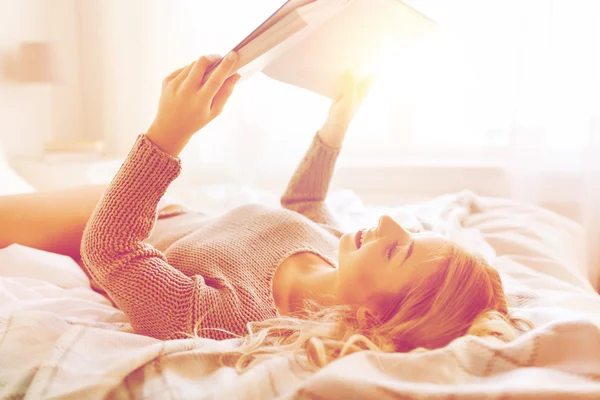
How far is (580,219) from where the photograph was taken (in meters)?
2.08

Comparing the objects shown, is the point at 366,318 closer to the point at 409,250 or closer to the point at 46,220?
the point at 409,250

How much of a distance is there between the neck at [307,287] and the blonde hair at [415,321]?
0.07 meters

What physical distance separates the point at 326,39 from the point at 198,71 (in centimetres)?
30

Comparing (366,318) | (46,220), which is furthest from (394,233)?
(46,220)

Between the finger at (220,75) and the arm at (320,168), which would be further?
the arm at (320,168)

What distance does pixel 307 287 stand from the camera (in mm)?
1006

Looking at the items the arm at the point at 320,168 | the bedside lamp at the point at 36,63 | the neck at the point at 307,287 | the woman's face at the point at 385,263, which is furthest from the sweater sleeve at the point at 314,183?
the bedside lamp at the point at 36,63

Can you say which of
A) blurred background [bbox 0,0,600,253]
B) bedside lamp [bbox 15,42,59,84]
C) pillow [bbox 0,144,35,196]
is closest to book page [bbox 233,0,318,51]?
pillow [bbox 0,144,35,196]

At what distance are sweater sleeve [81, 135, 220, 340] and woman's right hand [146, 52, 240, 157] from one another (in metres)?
0.02

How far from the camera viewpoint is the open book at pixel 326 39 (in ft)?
2.44

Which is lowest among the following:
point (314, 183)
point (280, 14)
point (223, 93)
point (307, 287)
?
point (307, 287)

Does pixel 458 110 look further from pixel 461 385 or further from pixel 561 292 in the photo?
pixel 461 385

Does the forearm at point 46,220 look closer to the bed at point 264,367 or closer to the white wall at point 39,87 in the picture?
the bed at point 264,367

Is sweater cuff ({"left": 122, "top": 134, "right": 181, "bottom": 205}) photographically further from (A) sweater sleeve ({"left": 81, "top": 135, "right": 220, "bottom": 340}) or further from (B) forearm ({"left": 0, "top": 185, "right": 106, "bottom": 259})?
(B) forearm ({"left": 0, "top": 185, "right": 106, "bottom": 259})
